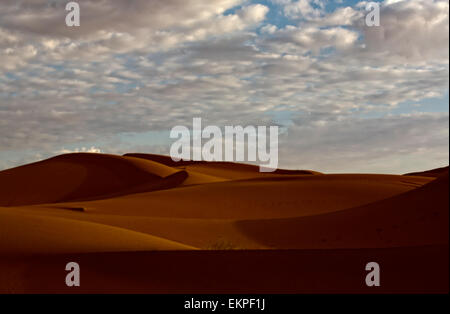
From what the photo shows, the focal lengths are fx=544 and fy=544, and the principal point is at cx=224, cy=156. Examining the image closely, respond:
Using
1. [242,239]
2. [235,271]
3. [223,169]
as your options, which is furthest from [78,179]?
[235,271]

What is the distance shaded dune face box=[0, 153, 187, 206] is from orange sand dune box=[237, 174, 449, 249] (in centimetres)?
2890

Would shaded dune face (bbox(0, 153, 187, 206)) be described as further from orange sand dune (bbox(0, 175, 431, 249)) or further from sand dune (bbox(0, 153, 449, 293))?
sand dune (bbox(0, 153, 449, 293))

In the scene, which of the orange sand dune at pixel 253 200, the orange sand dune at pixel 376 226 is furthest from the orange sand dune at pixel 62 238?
the orange sand dune at pixel 253 200

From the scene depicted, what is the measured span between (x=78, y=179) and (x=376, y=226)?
4529cm

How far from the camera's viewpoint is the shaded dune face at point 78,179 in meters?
54.3

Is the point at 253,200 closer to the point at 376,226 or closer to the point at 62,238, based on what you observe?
the point at 376,226

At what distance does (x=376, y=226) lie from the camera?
758 inches

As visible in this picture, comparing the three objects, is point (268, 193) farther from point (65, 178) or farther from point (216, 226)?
point (65, 178)

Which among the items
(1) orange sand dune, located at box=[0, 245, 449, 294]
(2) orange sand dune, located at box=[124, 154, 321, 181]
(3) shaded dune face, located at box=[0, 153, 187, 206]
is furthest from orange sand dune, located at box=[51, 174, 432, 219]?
(2) orange sand dune, located at box=[124, 154, 321, 181]

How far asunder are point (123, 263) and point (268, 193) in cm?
2481

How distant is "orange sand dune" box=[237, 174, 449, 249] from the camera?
693 inches

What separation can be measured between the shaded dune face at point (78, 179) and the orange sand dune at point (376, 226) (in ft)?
94.8

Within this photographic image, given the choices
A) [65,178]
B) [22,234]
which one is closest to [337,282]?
[22,234]

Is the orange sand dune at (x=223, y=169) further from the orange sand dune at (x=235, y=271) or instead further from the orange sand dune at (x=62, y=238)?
the orange sand dune at (x=235, y=271)
